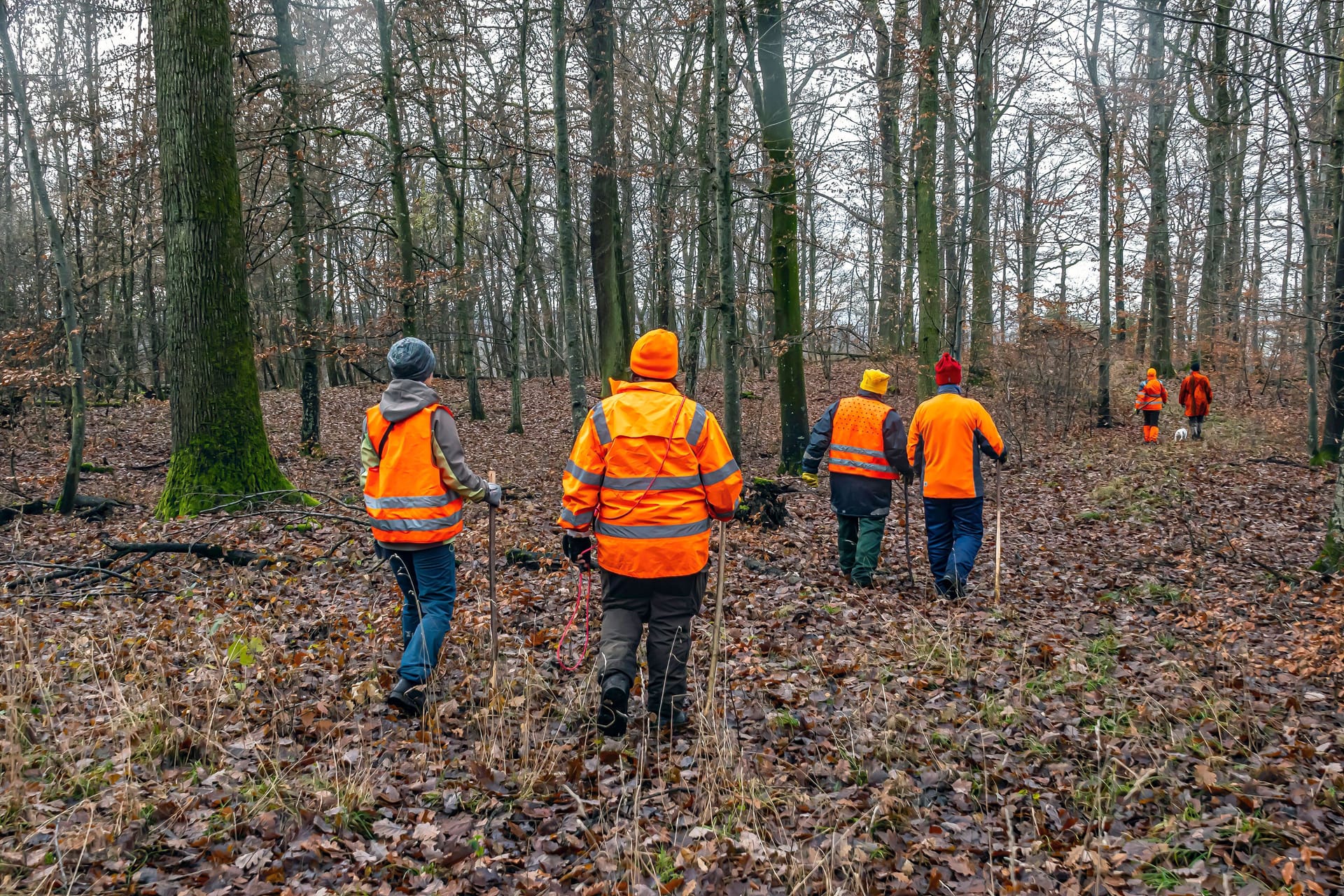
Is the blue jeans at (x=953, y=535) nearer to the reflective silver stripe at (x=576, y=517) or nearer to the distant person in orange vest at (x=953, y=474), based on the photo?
the distant person in orange vest at (x=953, y=474)

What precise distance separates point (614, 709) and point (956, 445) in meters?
4.51

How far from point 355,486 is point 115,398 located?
12.8 m

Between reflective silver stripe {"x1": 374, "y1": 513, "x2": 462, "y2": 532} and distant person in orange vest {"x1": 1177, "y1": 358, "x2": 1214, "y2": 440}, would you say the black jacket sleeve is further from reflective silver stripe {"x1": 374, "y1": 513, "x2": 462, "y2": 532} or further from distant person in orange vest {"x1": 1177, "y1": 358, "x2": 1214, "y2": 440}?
distant person in orange vest {"x1": 1177, "y1": 358, "x2": 1214, "y2": 440}

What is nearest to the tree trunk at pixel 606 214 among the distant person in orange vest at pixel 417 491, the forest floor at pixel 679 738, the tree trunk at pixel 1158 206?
the forest floor at pixel 679 738

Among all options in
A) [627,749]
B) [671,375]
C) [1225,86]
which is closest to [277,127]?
[671,375]

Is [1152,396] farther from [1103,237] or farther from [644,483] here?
[644,483]

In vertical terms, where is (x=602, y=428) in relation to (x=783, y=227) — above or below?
below

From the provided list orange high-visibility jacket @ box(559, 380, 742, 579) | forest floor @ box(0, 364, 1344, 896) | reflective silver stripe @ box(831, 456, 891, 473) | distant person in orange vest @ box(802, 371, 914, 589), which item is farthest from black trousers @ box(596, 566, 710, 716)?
reflective silver stripe @ box(831, 456, 891, 473)

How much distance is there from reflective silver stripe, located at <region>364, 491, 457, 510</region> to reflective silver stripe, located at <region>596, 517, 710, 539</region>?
40.3 inches

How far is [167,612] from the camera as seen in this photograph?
610cm

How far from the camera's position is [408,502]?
4.64 meters

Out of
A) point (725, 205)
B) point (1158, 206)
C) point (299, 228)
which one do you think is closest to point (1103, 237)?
point (1158, 206)

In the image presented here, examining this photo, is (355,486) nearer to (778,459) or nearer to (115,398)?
(778,459)

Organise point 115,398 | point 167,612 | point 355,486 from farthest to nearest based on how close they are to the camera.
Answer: point 115,398, point 355,486, point 167,612
